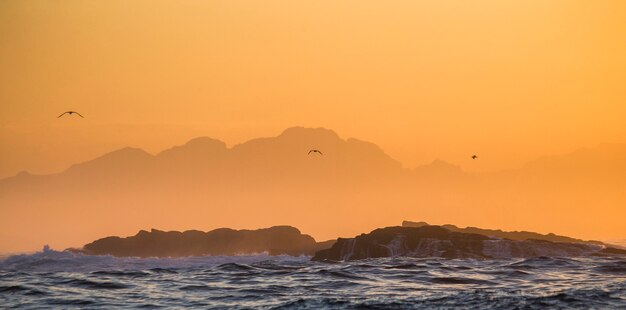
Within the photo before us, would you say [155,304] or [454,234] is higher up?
Answer: [454,234]

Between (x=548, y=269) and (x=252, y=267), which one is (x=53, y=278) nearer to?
(x=252, y=267)

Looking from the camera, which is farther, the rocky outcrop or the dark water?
the rocky outcrop

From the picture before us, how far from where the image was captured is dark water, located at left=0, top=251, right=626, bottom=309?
118 feet

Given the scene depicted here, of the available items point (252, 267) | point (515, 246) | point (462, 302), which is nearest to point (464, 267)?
point (252, 267)

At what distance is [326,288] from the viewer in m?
41.8

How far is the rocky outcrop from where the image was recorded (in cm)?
8188

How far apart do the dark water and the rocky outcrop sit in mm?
25767

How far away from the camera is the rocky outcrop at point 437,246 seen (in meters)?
81.9

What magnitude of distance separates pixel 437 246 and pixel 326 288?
1813 inches

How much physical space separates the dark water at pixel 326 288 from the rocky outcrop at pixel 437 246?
25.8m

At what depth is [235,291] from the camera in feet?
134

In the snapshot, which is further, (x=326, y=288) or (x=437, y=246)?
(x=437, y=246)

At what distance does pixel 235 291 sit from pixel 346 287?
6699 mm

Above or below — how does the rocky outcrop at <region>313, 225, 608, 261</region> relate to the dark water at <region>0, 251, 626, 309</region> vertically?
above
